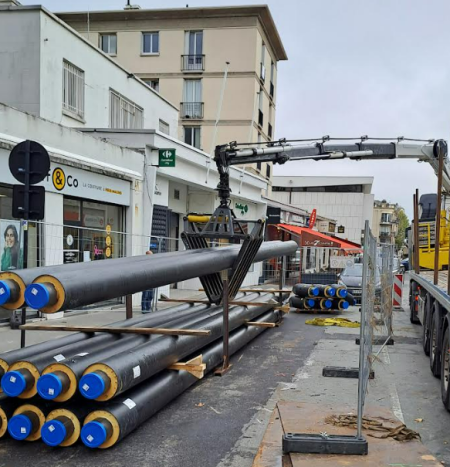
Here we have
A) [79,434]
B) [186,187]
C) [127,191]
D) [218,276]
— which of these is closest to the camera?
[79,434]

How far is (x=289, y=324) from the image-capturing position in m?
12.9


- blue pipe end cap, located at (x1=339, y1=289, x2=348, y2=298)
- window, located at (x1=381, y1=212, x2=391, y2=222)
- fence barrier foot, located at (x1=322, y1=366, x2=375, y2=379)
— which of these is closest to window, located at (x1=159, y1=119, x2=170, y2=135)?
blue pipe end cap, located at (x1=339, y1=289, x2=348, y2=298)

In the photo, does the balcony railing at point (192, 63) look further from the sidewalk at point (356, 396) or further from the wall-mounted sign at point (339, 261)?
the sidewalk at point (356, 396)

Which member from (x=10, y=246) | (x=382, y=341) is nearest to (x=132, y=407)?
(x=10, y=246)

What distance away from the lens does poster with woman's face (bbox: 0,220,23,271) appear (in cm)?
975

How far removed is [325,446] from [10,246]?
7.85 m

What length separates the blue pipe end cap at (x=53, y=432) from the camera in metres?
4.78

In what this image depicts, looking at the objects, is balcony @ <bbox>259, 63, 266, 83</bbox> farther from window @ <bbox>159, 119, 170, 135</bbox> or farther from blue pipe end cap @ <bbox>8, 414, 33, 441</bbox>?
blue pipe end cap @ <bbox>8, 414, 33, 441</bbox>

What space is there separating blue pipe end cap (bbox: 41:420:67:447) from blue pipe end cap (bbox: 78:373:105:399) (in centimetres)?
34

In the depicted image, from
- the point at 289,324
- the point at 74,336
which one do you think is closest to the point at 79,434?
the point at 74,336

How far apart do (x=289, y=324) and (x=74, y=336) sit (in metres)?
7.24

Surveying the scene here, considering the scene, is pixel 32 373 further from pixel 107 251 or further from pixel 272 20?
pixel 272 20

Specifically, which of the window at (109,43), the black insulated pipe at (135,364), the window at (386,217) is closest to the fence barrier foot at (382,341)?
the black insulated pipe at (135,364)

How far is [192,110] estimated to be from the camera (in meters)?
32.9
